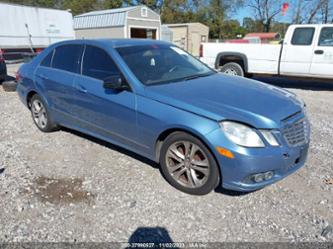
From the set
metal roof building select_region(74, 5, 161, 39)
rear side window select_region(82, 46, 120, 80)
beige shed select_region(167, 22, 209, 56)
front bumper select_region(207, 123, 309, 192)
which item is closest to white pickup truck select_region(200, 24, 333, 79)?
rear side window select_region(82, 46, 120, 80)

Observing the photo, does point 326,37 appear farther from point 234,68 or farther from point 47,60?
point 47,60

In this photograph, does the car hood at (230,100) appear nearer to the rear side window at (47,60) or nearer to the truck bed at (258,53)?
the rear side window at (47,60)

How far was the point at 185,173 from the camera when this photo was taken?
3.30m

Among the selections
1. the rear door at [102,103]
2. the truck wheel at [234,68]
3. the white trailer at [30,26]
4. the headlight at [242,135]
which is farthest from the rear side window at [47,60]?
the white trailer at [30,26]

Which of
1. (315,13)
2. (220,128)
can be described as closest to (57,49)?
(220,128)

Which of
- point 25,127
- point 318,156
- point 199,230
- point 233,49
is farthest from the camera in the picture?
point 233,49

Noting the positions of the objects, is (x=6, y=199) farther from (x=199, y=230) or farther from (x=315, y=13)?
(x=315, y=13)

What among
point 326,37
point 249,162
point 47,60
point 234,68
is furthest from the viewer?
point 234,68

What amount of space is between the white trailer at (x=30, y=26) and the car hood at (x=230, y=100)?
55.0 feet

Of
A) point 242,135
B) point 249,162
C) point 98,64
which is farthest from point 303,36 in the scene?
point 249,162

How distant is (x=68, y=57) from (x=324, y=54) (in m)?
7.30

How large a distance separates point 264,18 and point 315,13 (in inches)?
361

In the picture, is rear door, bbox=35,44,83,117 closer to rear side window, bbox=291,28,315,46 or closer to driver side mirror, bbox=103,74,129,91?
driver side mirror, bbox=103,74,129,91

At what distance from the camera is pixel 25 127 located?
5.54 m
